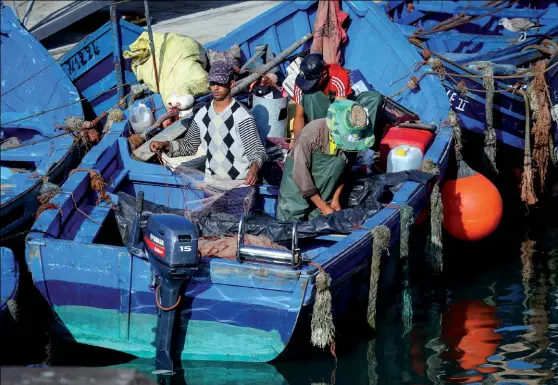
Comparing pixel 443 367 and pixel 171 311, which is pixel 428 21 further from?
pixel 171 311

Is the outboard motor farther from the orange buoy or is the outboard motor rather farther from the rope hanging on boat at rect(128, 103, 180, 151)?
the orange buoy

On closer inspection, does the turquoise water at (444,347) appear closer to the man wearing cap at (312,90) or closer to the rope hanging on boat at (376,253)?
the rope hanging on boat at (376,253)

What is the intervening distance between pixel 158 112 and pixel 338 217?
281cm

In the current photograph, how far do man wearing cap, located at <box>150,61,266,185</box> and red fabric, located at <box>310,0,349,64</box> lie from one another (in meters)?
2.92

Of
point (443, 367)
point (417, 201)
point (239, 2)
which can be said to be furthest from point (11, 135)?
point (239, 2)

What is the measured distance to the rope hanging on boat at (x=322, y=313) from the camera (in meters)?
6.45

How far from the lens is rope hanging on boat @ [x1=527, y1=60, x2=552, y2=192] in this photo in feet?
34.2

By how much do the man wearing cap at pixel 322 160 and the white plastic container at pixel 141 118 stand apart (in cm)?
187

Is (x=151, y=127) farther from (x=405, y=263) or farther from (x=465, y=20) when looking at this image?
(x=465, y=20)

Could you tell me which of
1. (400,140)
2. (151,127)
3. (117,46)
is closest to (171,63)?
(117,46)

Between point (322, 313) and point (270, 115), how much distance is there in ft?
9.71

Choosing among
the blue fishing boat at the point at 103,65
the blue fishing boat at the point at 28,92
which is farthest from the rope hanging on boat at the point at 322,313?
the blue fishing boat at the point at 103,65

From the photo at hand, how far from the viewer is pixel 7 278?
6730 millimetres

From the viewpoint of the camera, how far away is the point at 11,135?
439 inches
